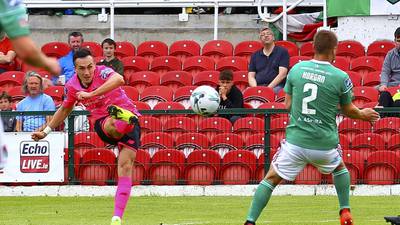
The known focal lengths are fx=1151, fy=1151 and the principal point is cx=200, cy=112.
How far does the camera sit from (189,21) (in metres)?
23.0

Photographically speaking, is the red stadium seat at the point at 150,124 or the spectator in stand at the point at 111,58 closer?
Answer: the red stadium seat at the point at 150,124

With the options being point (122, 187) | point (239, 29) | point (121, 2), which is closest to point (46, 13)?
point (121, 2)

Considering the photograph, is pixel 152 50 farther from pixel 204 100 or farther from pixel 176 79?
pixel 204 100

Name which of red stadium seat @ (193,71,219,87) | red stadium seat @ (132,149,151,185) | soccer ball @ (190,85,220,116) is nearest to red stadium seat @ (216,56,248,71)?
red stadium seat @ (193,71,219,87)

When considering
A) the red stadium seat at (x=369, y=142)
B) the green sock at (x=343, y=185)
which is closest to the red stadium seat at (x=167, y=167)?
the red stadium seat at (x=369, y=142)

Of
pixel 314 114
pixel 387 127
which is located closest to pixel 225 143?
pixel 387 127

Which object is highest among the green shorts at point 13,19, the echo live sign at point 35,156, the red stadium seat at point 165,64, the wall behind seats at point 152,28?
the green shorts at point 13,19

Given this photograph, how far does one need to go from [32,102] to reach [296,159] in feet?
26.3

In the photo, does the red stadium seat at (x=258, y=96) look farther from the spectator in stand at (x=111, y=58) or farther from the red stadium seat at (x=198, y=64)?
the spectator in stand at (x=111, y=58)

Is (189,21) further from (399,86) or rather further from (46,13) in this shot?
(399,86)

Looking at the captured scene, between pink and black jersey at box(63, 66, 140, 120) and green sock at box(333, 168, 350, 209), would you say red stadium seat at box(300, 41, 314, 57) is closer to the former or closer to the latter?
pink and black jersey at box(63, 66, 140, 120)

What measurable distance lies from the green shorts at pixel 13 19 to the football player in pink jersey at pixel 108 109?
489 cm

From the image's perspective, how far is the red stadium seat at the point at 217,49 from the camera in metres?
21.0

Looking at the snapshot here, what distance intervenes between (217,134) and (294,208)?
267cm
